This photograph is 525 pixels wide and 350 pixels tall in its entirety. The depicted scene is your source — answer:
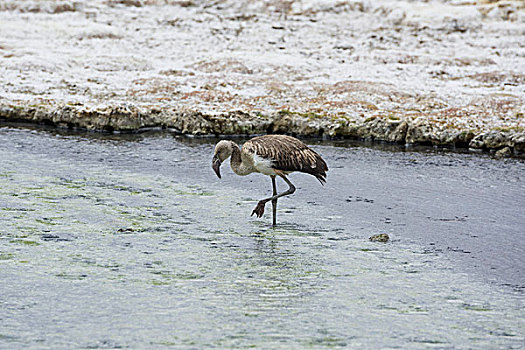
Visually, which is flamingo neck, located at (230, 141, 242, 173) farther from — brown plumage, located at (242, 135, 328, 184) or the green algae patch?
the green algae patch

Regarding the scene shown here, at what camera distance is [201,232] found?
10.1m

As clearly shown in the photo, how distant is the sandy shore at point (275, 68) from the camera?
1984 centimetres

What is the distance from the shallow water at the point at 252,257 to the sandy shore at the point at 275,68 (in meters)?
4.28

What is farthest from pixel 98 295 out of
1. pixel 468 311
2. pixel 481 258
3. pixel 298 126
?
pixel 298 126

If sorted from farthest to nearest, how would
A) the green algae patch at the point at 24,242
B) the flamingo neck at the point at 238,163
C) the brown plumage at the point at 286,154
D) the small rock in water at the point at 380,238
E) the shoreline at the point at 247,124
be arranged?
1. the shoreline at the point at 247,124
2. the flamingo neck at the point at 238,163
3. the brown plumage at the point at 286,154
4. the small rock in water at the point at 380,238
5. the green algae patch at the point at 24,242

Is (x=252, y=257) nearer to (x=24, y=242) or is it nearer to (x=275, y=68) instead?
(x=24, y=242)

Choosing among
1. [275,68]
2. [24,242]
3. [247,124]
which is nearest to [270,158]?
[24,242]

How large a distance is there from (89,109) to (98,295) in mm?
13978

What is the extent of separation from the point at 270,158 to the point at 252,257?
1942mm

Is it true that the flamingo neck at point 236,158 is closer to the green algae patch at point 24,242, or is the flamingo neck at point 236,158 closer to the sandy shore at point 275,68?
the green algae patch at point 24,242

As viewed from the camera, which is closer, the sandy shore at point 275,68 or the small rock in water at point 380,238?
the small rock in water at point 380,238

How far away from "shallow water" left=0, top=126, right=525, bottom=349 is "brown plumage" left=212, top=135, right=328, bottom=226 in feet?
2.97

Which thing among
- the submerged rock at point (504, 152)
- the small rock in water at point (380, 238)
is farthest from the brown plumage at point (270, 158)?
the submerged rock at point (504, 152)

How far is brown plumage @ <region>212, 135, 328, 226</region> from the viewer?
1031 centimetres
